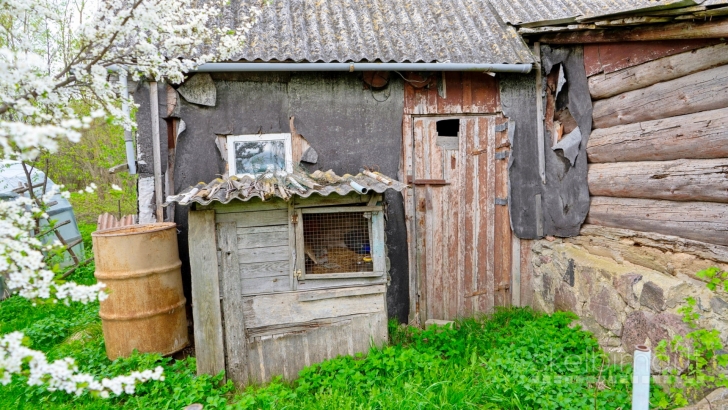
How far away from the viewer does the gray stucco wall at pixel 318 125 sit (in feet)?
16.2

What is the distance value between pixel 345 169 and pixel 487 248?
207cm

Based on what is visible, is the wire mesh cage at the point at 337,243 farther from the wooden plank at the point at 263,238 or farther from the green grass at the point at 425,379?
the green grass at the point at 425,379

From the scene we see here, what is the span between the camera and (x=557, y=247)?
5172 millimetres

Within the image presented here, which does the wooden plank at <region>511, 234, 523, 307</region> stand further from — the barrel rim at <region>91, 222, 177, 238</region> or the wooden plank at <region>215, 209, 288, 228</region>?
the barrel rim at <region>91, 222, 177, 238</region>

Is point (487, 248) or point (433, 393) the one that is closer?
point (433, 393)

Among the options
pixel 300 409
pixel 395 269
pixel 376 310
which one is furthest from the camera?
pixel 395 269

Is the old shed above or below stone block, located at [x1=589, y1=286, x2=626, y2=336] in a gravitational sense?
above

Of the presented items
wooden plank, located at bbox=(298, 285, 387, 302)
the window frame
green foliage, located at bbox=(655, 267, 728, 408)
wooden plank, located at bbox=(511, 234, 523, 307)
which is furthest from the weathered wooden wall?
wooden plank, located at bbox=(298, 285, 387, 302)

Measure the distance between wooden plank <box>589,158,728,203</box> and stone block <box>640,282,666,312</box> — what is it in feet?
2.62

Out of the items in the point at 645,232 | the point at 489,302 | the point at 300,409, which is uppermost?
the point at 645,232

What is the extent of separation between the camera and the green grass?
3609 millimetres

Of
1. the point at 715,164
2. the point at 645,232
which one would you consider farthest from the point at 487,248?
the point at 715,164

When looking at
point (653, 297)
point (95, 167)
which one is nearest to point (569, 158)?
point (653, 297)

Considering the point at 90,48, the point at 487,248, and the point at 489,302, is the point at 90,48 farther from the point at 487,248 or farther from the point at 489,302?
the point at 489,302
